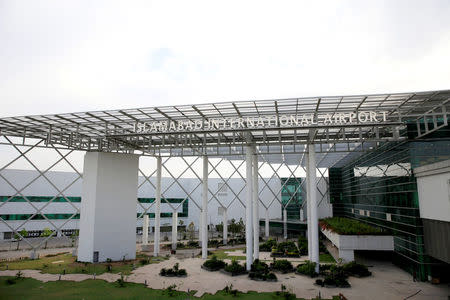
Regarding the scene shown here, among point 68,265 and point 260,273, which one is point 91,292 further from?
Result: point 260,273

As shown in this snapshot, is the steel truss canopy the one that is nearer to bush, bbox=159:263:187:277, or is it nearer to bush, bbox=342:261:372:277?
bush, bbox=342:261:372:277

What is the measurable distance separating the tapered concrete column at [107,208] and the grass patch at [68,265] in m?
1.72

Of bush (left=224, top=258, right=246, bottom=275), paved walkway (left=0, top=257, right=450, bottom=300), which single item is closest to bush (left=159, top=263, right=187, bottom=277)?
paved walkway (left=0, top=257, right=450, bottom=300)

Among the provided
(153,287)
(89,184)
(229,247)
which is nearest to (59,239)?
(89,184)

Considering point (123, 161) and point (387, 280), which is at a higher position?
point (123, 161)

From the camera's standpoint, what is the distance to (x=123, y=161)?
40000 mm

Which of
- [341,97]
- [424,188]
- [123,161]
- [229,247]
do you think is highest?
[341,97]

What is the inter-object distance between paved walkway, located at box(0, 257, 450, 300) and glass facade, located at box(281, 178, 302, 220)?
104 ft

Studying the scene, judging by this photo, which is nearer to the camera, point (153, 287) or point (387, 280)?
point (153, 287)

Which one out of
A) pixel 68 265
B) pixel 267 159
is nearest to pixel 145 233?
pixel 68 265

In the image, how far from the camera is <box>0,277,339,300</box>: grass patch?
74.4 feet

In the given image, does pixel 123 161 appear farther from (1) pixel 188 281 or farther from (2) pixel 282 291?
(2) pixel 282 291

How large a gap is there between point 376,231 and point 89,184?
33407mm

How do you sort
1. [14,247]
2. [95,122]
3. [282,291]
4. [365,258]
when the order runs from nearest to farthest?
[282,291] → [95,122] → [365,258] → [14,247]
